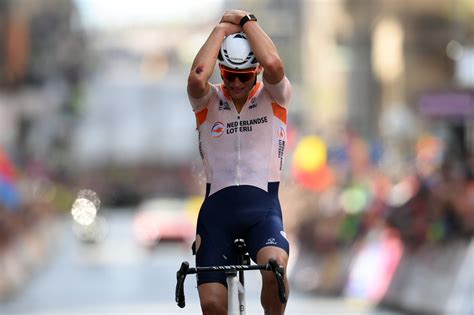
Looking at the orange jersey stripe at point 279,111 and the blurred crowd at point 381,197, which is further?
the blurred crowd at point 381,197

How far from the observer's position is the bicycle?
328 inches

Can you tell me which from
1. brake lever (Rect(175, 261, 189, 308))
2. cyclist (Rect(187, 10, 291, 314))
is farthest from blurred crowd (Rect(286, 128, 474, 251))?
brake lever (Rect(175, 261, 189, 308))

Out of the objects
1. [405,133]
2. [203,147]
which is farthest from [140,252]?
[203,147]

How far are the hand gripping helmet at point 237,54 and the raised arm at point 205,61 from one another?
0.23 feet

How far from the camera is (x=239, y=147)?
9078mm

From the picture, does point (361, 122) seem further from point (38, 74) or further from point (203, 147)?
point (203, 147)

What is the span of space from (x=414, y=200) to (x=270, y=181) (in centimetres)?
1393

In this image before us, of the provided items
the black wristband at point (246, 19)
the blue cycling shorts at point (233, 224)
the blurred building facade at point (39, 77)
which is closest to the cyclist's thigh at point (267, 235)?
the blue cycling shorts at point (233, 224)

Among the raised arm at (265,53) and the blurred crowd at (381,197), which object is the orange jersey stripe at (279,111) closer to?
the raised arm at (265,53)

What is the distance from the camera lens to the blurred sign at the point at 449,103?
23625 millimetres

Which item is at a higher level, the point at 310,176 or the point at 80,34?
the point at 80,34

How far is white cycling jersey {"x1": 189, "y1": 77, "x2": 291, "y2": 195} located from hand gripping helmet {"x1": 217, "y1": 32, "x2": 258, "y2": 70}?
21 cm

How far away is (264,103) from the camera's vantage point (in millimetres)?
9148

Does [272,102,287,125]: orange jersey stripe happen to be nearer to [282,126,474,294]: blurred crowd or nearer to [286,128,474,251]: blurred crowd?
[282,126,474,294]: blurred crowd
